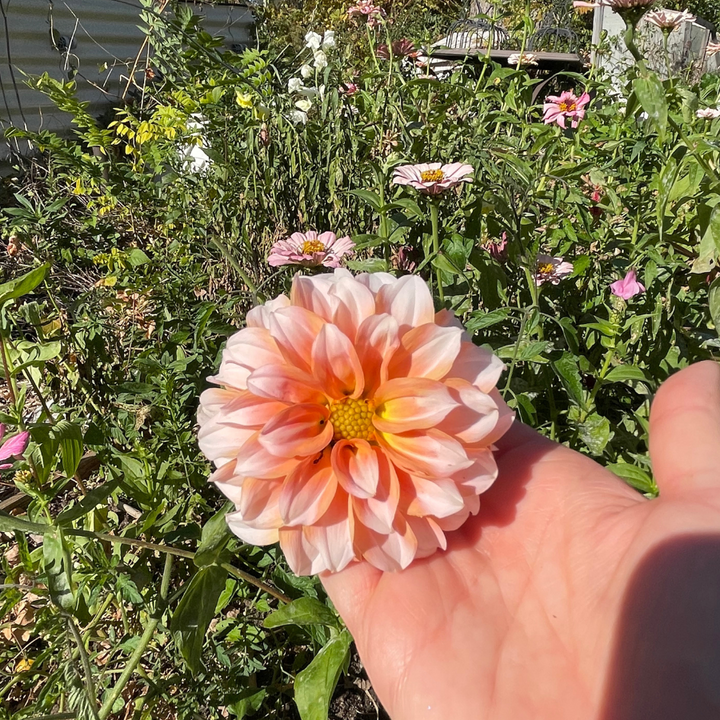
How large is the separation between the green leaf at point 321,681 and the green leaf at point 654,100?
1129 mm

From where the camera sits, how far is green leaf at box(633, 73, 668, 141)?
3.71 ft

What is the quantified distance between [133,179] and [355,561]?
2002mm

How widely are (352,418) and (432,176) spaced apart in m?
0.94

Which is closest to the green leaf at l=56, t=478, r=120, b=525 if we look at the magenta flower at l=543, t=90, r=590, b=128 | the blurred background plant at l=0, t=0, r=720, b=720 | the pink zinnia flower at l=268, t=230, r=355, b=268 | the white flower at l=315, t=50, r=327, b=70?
the blurred background plant at l=0, t=0, r=720, b=720

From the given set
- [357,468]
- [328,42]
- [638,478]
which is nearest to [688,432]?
[638,478]

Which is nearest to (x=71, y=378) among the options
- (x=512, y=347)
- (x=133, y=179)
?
(x=133, y=179)

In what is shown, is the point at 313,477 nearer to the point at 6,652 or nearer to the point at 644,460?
the point at 644,460

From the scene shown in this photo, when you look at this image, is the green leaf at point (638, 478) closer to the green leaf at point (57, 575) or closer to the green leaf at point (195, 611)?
the green leaf at point (195, 611)

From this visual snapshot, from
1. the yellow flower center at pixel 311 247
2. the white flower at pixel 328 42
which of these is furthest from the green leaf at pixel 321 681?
the white flower at pixel 328 42

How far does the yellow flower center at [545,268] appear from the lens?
175cm

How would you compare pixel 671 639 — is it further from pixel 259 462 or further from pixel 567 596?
pixel 259 462

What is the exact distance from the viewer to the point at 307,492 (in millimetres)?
902

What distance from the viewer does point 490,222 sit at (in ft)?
5.37

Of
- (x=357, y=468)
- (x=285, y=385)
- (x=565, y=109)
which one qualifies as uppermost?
(x=565, y=109)
